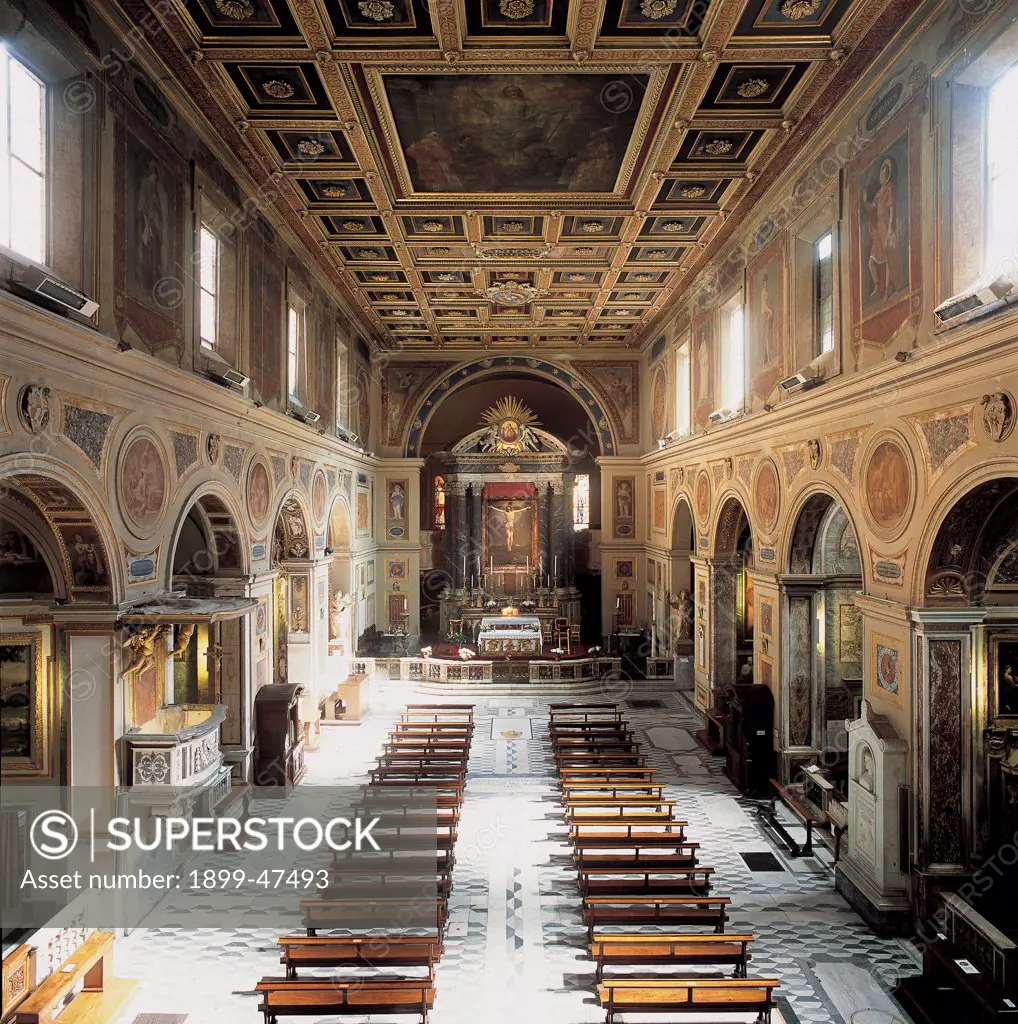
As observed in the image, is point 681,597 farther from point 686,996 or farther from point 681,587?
point 686,996

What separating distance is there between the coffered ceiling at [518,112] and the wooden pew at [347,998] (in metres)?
9.69

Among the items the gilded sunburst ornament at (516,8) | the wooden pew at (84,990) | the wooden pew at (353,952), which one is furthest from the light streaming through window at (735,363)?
the wooden pew at (84,990)

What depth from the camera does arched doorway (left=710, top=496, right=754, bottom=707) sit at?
17.5 meters

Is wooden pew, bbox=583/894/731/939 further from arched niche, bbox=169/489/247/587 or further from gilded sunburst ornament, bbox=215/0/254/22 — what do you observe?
gilded sunburst ornament, bbox=215/0/254/22

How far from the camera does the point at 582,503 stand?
31.4 m

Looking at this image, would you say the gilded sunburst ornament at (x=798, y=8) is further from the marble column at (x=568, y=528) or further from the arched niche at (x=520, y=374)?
the marble column at (x=568, y=528)

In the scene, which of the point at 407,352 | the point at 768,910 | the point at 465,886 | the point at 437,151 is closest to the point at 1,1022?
the point at 465,886

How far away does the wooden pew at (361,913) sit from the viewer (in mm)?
8461

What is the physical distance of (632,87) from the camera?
33.3ft

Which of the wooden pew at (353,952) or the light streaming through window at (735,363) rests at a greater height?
the light streaming through window at (735,363)

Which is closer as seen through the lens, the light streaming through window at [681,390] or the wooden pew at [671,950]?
the wooden pew at [671,950]

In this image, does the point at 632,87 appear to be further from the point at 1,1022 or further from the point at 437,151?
the point at 1,1022

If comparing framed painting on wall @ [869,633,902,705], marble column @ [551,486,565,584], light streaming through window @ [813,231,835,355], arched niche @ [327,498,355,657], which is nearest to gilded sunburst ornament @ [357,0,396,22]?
light streaming through window @ [813,231,835,355]

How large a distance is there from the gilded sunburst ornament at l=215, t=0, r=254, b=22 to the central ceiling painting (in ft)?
6.22
